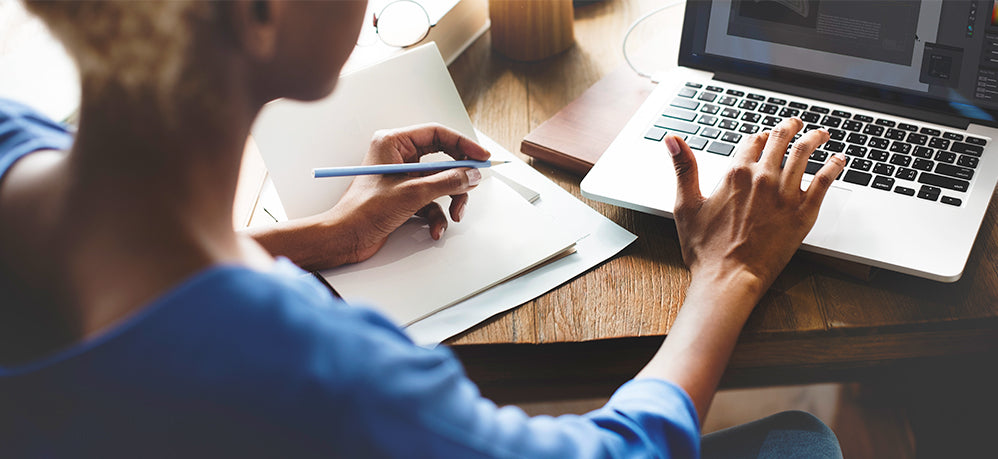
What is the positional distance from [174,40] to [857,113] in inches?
30.9

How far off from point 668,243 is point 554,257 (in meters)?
0.13

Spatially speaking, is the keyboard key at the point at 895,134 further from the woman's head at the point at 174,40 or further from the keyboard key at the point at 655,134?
the woman's head at the point at 174,40

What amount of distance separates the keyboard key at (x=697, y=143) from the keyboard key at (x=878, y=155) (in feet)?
0.60

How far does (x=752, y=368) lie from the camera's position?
0.73m

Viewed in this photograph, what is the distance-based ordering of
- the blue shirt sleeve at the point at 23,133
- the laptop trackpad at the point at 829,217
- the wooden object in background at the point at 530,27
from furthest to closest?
1. the wooden object in background at the point at 530,27
2. the laptop trackpad at the point at 829,217
3. the blue shirt sleeve at the point at 23,133

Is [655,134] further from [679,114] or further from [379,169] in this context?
[379,169]

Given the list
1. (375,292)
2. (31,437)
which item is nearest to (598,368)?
(375,292)

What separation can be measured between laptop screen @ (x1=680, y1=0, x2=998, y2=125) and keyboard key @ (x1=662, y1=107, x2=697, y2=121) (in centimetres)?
10

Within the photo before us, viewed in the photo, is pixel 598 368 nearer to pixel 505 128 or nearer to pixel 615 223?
pixel 615 223

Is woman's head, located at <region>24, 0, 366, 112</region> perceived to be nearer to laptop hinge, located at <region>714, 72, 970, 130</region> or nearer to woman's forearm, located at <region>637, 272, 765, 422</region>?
woman's forearm, located at <region>637, 272, 765, 422</region>

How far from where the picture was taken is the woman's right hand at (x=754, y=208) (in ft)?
2.26

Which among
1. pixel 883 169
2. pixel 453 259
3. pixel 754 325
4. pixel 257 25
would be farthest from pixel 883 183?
pixel 257 25

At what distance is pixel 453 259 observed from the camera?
2.48 ft

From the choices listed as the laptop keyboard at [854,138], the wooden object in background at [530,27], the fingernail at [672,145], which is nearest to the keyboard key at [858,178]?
the laptop keyboard at [854,138]
